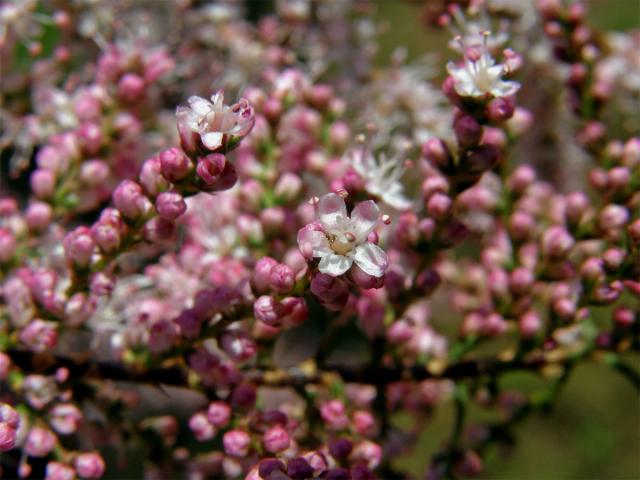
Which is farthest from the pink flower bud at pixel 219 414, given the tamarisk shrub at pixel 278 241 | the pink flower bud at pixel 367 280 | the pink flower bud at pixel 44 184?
the pink flower bud at pixel 44 184

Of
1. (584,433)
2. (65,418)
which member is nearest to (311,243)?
(65,418)

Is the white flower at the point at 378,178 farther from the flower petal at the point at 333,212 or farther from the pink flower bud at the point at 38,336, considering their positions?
the pink flower bud at the point at 38,336

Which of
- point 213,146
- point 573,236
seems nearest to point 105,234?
point 213,146

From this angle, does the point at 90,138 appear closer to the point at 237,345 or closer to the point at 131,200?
the point at 131,200

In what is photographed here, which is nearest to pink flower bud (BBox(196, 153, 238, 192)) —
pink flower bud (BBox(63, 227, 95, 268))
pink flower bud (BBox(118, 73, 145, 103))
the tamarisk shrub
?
the tamarisk shrub

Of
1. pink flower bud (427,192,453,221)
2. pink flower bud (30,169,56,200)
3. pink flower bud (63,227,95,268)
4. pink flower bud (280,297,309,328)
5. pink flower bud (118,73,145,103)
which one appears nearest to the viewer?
pink flower bud (280,297,309,328)

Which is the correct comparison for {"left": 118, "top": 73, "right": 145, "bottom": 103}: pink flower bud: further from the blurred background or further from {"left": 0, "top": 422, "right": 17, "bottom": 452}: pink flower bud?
the blurred background
